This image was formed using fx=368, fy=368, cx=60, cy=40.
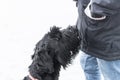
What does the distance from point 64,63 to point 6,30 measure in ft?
13.2

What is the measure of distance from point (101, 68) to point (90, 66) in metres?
0.51

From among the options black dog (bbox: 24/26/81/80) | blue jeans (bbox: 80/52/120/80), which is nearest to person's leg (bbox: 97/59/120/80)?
blue jeans (bbox: 80/52/120/80)

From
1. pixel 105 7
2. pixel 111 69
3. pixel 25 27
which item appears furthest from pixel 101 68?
pixel 25 27

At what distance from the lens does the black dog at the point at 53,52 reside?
11.7 ft

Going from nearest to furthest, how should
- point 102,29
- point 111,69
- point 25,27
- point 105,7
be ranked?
point 105,7
point 102,29
point 111,69
point 25,27

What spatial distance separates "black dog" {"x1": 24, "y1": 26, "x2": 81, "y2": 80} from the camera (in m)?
3.56

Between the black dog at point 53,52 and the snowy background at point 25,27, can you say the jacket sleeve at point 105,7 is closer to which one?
the black dog at point 53,52

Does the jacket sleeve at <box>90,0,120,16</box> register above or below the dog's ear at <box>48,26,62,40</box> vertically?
above

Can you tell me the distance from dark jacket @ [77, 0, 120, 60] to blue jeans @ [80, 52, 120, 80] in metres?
0.09

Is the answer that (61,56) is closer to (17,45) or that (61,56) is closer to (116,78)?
(116,78)

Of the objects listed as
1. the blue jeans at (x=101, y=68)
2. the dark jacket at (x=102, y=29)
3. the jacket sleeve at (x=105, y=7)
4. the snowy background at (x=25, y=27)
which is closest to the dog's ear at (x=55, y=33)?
the dark jacket at (x=102, y=29)

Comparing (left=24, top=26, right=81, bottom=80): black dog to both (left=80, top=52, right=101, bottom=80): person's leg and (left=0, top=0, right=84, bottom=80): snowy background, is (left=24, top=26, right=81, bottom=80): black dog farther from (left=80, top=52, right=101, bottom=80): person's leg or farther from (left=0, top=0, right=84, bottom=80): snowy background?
(left=0, top=0, right=84, bottom=80): snowy background

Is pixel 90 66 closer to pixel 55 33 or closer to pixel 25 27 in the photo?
pixel 55 33

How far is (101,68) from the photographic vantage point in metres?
3.64
